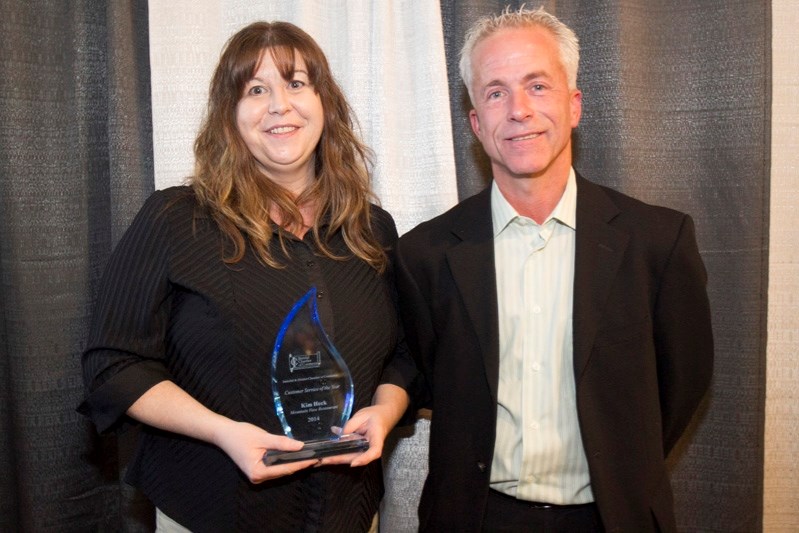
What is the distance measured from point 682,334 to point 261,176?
3.15 ft

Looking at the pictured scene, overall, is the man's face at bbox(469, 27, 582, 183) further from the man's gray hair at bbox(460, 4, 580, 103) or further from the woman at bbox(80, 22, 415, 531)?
the woman at bbox(80, 22, 415, 531)

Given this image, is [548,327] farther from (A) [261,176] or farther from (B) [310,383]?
(A) [261,176]

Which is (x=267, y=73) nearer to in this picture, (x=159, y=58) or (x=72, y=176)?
(x=159, y=58)

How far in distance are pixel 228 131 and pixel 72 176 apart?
2.11 feet

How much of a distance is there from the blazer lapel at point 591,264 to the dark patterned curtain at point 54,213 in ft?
3.85

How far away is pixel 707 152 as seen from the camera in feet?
6.48

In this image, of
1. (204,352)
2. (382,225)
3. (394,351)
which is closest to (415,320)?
(394,351)

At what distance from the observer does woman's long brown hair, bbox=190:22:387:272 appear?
153 cm

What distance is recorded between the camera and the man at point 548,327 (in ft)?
4.90

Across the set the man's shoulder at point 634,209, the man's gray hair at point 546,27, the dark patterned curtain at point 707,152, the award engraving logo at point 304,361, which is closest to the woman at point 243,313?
the award engraving logo at point 304,361

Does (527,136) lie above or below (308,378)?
above

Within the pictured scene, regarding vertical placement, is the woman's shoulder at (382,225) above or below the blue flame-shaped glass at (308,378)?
above

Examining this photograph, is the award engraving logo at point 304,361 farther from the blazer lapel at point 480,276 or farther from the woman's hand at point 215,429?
the blazer lapel at point 480,276

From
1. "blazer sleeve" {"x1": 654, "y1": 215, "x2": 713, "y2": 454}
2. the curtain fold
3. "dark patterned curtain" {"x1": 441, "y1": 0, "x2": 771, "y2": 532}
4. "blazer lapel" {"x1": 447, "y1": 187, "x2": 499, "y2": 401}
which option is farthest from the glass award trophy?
the curtain fold
